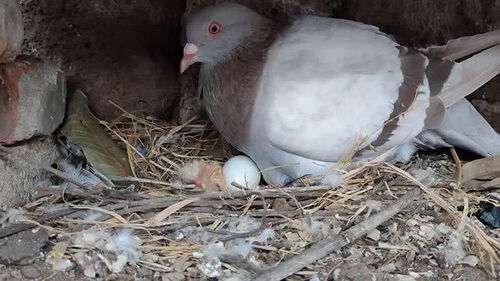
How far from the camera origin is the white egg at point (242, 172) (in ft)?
8.98

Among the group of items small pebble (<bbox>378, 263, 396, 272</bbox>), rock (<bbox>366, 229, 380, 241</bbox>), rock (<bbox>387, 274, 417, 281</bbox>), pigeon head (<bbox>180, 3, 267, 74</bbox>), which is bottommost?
rock (<bbox>366, 229, 380, 241</bbox>)

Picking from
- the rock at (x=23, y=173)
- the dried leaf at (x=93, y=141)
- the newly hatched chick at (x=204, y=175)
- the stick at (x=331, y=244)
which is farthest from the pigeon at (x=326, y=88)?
the rock at (x=23, y=173)

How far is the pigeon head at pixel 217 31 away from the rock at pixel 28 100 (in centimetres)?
49

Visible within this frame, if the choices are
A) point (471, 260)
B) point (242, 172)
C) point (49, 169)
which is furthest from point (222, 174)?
point (471, 260)

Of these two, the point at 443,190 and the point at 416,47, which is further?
the point at 416,47

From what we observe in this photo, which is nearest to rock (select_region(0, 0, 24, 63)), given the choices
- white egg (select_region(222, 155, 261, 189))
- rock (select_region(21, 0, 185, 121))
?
rock (select_region(21, 0, 185, 121))

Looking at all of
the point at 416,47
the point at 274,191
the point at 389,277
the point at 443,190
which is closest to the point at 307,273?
the point at 389,277

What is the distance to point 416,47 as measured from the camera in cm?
296

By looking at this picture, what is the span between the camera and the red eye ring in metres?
2.78

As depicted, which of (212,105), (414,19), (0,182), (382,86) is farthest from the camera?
(414,19)

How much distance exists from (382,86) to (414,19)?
0.54m

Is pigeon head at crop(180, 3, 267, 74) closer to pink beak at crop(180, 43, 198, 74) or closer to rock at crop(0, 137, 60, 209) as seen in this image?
pink beak at crop(180, 43, 198, 74)

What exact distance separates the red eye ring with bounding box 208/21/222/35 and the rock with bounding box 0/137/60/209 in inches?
28.1

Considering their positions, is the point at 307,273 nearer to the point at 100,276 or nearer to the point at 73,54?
the point at 100,276
